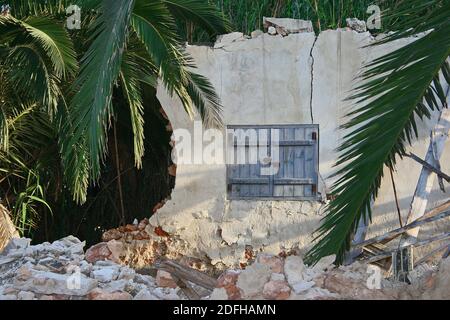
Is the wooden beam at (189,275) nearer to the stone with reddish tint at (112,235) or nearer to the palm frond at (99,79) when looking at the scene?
the palm frond at (99,79)

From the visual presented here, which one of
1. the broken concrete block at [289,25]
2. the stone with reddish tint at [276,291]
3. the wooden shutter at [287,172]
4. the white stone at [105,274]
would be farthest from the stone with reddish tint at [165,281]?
the broken concrete block at [289,25]

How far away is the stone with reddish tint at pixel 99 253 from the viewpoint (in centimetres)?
834

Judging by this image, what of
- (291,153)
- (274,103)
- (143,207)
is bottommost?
(143,207)

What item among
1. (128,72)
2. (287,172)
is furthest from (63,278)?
(287,172)

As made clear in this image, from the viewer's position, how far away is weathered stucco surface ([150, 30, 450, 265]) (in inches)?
332

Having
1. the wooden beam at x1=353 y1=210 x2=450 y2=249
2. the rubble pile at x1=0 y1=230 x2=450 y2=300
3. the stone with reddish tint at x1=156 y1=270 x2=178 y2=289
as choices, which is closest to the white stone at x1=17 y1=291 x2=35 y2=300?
the rubble pile at x1=0 y1=230 x2=450 y2=300

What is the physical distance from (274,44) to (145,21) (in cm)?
172

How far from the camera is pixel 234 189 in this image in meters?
8.70

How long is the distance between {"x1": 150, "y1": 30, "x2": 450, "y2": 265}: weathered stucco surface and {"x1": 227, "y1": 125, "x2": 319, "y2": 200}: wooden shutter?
0.08 meters

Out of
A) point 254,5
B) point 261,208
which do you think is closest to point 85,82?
point 261,208

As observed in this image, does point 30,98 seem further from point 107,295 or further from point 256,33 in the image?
point 107,295

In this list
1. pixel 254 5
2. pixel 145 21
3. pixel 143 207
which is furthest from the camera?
pixel 143 207

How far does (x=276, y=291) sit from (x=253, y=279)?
0.21 meters
